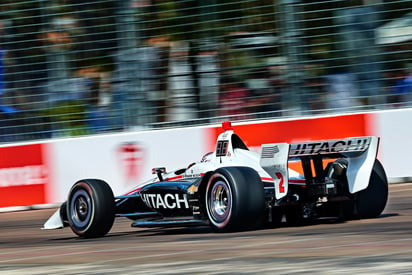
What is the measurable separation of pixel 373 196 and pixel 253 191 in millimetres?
1309

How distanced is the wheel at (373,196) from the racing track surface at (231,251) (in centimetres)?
13

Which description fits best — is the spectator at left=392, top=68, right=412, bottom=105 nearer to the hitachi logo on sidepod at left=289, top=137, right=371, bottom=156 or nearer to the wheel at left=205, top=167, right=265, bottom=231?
the hitachi logo on sidepod at left=289, top=137, right=371, bottom=156

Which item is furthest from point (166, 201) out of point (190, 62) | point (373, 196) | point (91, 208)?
point (190, 62)

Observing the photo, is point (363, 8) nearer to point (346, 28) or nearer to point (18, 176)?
point (346, 28)

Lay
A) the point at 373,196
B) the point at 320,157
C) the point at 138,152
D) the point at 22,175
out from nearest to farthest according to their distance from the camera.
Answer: the point at 320,157 < the point at 373,196 < the point at 138,152 < the point at 22,175

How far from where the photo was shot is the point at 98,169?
13188 mm

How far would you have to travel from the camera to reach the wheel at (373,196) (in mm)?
8336

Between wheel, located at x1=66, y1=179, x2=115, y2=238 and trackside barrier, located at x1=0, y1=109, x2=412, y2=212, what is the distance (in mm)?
3734

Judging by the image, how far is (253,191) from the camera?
7.67 metres

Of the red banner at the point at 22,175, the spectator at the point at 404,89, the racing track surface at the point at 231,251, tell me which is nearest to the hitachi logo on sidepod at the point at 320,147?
the racing track surface at the point at 231,251

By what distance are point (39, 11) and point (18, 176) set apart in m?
2.51

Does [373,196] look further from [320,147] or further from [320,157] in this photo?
[320,147]

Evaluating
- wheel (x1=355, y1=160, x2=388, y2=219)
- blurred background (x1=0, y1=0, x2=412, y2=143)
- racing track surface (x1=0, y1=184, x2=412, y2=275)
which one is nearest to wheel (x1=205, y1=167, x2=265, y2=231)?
racing track surface (x1=0, y1=184, x2=412, y2=275)

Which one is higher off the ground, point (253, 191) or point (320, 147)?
point (320, 147)
